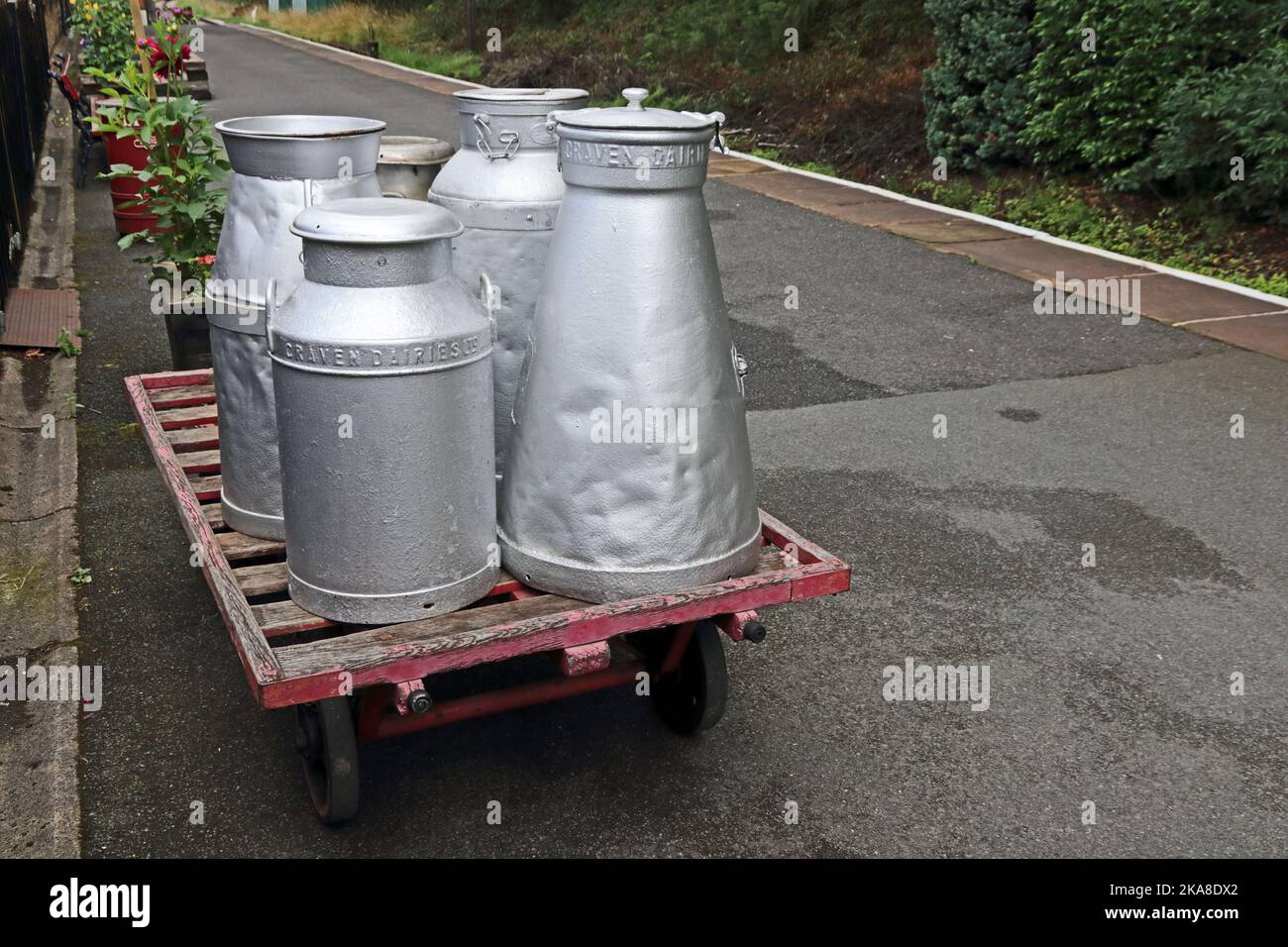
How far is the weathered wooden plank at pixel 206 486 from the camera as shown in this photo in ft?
12.9

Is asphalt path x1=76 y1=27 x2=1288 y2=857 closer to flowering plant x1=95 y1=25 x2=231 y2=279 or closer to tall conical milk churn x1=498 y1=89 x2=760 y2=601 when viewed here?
tall conical milk churn x1=498 y1=89 x2=760 y2=601

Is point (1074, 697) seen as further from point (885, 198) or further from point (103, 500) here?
point (885, 198)

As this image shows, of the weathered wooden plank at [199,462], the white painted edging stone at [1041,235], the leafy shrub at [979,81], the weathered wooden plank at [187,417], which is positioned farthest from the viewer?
the leafy shrub at [979,81]

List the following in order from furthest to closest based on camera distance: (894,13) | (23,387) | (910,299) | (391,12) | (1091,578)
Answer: (391,12) < (894,13) < (910,299) < (23,387) < (1091,578)

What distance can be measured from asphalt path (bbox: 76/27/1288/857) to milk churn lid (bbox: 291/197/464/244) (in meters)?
1.48

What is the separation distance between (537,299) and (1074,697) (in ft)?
6.75

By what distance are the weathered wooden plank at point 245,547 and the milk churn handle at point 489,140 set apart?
1205mm

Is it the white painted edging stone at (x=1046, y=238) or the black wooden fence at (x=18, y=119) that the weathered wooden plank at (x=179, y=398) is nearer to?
the black wooden fence at (x=18, y=119)

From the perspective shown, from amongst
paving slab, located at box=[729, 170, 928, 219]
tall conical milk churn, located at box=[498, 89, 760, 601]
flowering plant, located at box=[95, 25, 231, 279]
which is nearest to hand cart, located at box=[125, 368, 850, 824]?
tall conical milk churn, located at box=[498, 89, 760, 601]

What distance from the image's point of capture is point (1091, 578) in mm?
4656

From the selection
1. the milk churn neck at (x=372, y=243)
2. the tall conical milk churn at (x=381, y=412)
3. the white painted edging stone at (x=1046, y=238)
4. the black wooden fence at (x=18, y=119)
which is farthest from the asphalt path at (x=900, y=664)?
the black wooden fence at (x=18, y=119)

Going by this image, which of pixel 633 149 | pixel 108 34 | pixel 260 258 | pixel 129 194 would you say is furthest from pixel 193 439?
pixel 108 34

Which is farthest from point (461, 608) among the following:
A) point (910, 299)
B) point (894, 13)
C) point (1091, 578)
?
point (894, 13)
